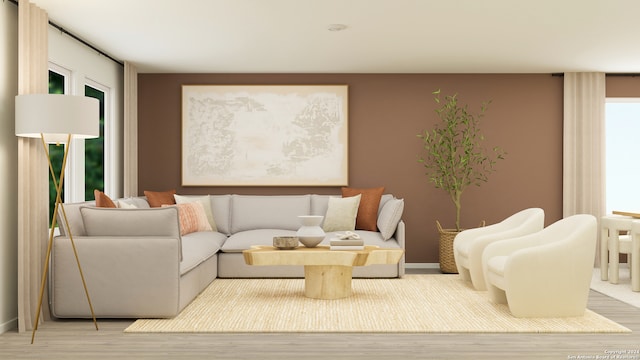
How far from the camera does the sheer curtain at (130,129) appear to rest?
6.75 meters

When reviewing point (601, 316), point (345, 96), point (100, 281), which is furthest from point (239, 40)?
point (601, 316)

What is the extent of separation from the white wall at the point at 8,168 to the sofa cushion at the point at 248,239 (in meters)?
2.22

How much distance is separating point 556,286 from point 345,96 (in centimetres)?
385

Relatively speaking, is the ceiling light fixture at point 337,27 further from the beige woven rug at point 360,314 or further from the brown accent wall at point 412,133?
the beige woven rug at point 360,314

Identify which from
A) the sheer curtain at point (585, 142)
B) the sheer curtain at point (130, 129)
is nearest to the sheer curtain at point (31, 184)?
the sheer curtain at point (130, 129)

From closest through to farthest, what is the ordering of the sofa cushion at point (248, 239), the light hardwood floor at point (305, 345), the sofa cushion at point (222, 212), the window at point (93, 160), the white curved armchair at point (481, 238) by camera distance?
the light hardwood floor at point (305, 345) → the white curved armchair at point (481, 238) → the sofa cushion at point (248, 239) → the window at point (93, 160) → the sofa cushion at point (222, 212)

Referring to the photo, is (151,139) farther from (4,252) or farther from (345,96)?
(4,252)

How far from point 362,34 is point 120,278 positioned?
3092 millimetres

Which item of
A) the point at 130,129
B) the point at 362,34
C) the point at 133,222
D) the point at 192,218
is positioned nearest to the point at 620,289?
the point at 362,34

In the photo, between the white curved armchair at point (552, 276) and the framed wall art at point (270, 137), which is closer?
the white curved armchair at point (552, 276)

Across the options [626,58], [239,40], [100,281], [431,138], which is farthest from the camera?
[431,138]

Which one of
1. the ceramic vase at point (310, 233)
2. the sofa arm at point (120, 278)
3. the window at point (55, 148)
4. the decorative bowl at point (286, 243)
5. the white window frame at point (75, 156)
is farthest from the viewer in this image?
the white window frame at point (75, 156)

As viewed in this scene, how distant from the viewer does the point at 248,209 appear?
6844mm

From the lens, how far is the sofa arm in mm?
4168
